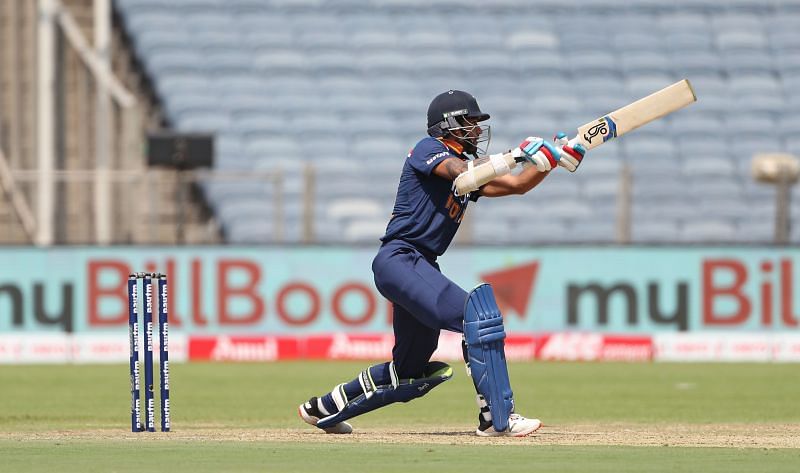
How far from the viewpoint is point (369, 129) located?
22344mm

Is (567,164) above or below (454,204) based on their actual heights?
above

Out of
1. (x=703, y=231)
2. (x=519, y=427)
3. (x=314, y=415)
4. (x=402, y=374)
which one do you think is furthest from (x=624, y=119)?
(x=703, y=231)

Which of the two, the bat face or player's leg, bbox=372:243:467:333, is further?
the bat face

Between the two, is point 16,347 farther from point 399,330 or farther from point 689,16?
point 689,16

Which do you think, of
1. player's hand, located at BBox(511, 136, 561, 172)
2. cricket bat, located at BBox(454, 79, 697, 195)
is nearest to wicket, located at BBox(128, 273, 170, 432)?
cricket bat, located at BBox(454, 79, 697, 195)

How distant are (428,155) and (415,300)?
0.80m

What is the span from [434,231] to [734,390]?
567cm

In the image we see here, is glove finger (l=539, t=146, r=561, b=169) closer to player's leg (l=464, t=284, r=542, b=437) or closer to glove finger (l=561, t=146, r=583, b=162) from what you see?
glove finger (l=561, t=146, r=583, b=162)

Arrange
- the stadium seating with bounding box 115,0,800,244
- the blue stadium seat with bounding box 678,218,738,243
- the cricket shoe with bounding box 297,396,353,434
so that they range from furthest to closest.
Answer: the stadium seating with bounding box 115,0,800,244
the blue stadium seat with bounding box 678,218,738,243
the cricket shoe with bounding box 297,396,353,434

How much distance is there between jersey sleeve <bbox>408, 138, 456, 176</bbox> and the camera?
8320 mm

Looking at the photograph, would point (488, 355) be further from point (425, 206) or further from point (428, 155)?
point (428, 155)

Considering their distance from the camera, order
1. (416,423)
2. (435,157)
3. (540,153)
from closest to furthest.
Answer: (540,153), (435,157), (416,423)

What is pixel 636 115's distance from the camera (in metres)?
8.50

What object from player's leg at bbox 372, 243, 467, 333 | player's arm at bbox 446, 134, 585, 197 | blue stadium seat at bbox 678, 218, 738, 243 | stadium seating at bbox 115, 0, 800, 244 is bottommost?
blue stadium seat at bbox 678, 218, 738, 243
